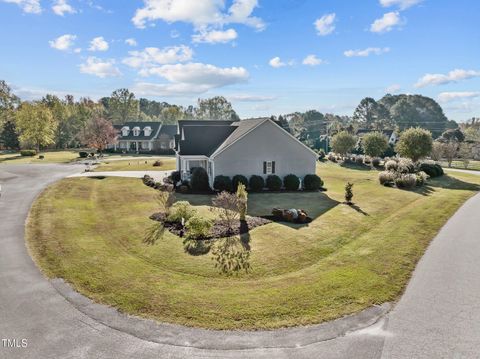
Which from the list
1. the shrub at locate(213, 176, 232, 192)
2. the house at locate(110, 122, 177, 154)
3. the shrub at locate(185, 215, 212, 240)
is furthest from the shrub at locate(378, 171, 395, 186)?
the house at locate(110, 122, 177, 154)

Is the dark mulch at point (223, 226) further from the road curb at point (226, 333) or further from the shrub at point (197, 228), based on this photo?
the road curb at point (226, 333)

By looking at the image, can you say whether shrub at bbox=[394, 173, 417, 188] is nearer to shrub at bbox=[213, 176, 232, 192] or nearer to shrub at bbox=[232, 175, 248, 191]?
shrub at bbox=[232, 175, 248, 191]

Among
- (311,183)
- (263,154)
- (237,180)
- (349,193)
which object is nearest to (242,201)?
(237,180)

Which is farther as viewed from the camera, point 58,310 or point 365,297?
point 365,297


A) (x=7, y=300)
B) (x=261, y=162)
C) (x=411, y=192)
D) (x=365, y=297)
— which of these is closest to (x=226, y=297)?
(x=365, y=297)

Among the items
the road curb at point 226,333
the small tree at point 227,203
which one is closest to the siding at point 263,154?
the small tree at point 227,203

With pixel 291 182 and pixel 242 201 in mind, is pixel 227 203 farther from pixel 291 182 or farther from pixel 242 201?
pixel 291 182

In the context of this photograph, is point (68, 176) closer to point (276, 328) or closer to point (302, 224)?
point (302, 224)
